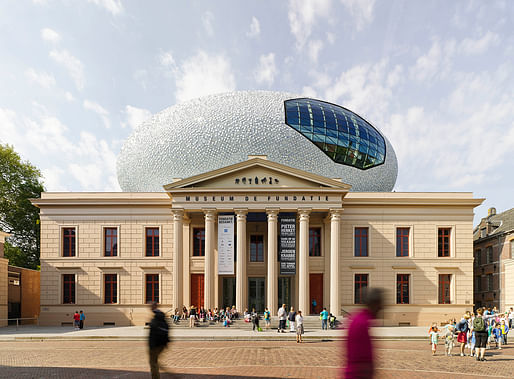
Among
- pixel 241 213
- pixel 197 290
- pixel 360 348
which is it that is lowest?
pixel 197 290

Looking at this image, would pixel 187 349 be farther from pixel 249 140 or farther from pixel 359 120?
pixel 359 120

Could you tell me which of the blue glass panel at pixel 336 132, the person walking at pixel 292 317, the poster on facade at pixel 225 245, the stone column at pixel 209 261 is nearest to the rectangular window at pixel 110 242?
the stone column at pixel 209 261

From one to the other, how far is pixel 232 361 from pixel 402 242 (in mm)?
24588

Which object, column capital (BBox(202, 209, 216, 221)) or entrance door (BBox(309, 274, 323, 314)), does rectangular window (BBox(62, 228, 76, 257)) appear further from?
entrance door (BBox(309, 274, 323, 314))

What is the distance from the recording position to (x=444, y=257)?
37.8 m

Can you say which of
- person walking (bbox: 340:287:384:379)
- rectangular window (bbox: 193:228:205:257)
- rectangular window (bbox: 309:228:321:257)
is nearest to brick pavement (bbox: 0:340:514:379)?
person walking (bbox: 340:287:384:379)

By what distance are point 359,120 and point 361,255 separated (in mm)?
15949

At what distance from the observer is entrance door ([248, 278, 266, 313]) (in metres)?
38.8

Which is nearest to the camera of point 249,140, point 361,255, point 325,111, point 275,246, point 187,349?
point 187,349

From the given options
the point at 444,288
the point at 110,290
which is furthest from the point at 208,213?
the point at 444,288

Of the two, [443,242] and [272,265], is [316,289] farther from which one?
[443,242]

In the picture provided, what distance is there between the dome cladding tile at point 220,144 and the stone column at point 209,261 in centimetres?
811

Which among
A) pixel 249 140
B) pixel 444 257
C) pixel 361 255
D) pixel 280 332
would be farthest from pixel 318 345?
pixel 249 140

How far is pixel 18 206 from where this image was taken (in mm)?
51781
